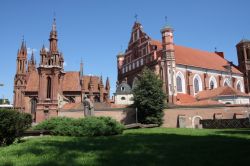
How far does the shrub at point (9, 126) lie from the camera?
14219mm

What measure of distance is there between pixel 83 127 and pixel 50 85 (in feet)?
101

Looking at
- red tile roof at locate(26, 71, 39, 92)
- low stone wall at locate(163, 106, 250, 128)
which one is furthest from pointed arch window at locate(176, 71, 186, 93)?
red tile roof at locate(26, 71, 39, 92)

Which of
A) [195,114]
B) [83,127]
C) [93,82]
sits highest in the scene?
[93,82]

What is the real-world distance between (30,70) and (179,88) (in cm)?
3237

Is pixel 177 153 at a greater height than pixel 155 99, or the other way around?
pixel 155 99

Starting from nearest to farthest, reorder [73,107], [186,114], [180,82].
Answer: [186,114], [73,107], [180,82]

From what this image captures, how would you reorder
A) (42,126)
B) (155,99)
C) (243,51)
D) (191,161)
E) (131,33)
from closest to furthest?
(191,161), (42,126), (155,99), (131,33), (243,51)

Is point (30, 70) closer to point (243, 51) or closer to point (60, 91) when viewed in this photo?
point (60, 91)

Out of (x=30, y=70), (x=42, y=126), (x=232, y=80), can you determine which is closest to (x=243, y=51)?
(x=232, y=80)

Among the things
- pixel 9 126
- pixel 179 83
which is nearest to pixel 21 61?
pixel 179 83

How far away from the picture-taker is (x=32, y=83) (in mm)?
52938

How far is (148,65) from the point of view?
51.9 m

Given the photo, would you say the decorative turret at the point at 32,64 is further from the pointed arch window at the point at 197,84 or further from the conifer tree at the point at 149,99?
the pointed arch window at the point at 197,84

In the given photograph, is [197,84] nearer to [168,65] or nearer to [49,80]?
[168,65]
